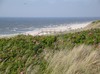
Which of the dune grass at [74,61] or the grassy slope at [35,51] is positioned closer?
the dune grass at [74,61]

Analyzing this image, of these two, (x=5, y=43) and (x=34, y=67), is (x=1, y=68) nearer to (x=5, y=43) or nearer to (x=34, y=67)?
(x=34, y=67)

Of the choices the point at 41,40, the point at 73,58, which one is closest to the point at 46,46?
the point at 41,40

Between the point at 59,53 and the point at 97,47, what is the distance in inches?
59.2

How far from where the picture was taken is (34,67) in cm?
660

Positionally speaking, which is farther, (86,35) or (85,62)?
(86,35)

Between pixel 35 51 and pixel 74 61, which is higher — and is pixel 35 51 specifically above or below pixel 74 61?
above

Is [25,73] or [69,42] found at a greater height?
[69,42]

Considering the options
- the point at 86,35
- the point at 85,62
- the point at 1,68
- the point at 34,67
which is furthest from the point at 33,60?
the point at 86,35

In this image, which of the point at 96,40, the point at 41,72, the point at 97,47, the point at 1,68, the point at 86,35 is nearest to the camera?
the point at 41,72

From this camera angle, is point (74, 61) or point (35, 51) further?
point (35, 51)

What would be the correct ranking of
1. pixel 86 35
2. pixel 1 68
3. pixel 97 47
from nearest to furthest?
pixel 1 68 < pixel 97 47 < pixel 86 35

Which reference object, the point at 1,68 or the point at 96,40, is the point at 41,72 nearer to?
the point at 1,68

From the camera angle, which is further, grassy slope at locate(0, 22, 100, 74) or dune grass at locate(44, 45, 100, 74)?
grassy slope at locate(0, 22, 100, 74)

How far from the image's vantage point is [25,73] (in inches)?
252
